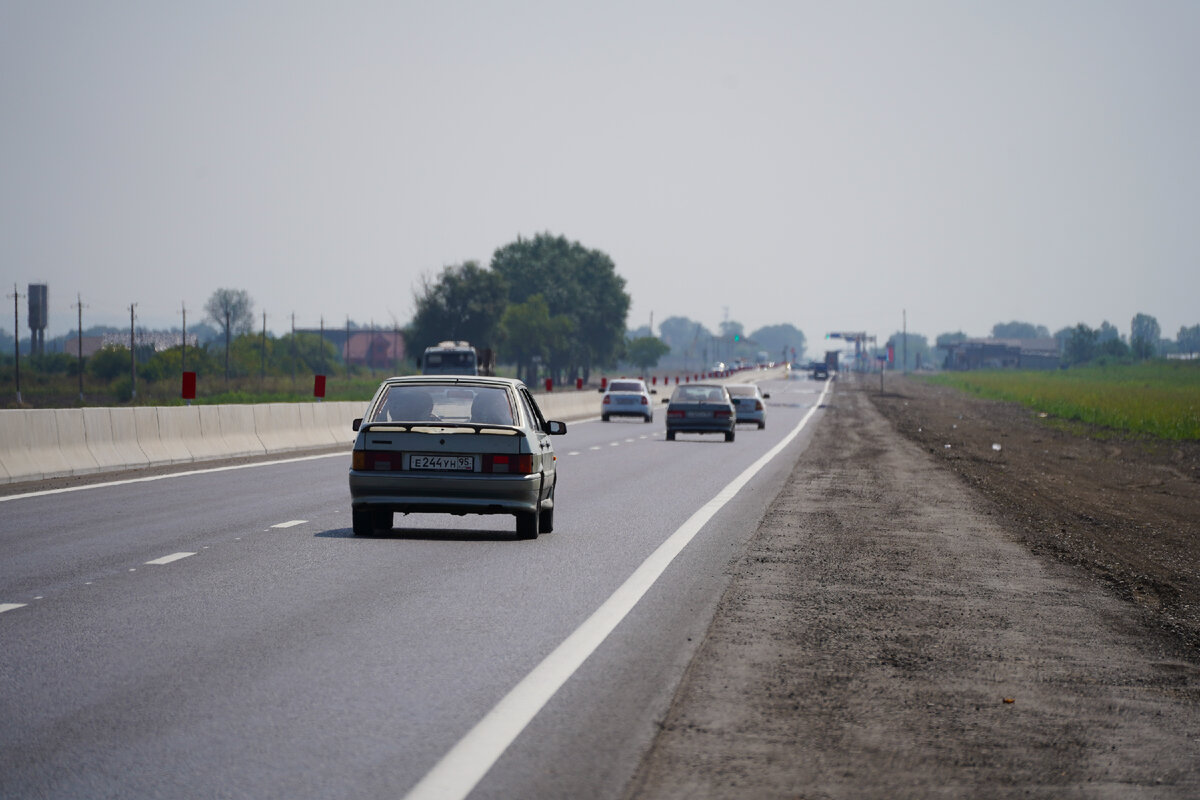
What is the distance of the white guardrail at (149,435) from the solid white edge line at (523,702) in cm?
1176

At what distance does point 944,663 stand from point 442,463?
6445mm

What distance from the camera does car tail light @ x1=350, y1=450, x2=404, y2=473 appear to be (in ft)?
44.9

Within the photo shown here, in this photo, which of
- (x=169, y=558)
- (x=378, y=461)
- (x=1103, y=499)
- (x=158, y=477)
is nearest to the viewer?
(x=169, y=558)

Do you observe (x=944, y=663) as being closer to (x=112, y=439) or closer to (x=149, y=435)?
(x=112, y=439)

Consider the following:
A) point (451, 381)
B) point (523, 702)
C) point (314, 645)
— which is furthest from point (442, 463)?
point (523, 702)

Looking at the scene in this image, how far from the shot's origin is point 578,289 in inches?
6678

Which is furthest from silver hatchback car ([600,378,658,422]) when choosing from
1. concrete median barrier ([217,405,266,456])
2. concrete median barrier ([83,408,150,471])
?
concrete median barrier ([83,408,150,471])

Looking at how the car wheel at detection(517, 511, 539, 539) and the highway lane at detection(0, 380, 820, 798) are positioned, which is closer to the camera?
the highway lane at detection(0, 380, 820, 798)

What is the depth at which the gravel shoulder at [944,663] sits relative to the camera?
19.0ft

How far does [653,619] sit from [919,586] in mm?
2660

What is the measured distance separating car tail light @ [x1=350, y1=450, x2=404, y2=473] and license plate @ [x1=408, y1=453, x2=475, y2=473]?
13 cm

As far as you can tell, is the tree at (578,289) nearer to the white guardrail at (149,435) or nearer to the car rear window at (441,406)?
the white guardrail at (149,435)

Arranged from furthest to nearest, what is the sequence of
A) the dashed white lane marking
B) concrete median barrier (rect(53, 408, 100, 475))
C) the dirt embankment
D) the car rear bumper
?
concrete median barrier (rect(53, 408, 100, 475))
the car rear bumper
the dashed white lane marking
the dirt embankment

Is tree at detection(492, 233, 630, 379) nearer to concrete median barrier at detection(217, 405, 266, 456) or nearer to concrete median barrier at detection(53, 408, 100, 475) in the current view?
concrete median barrier at detection(217, 405, 266, 456)
